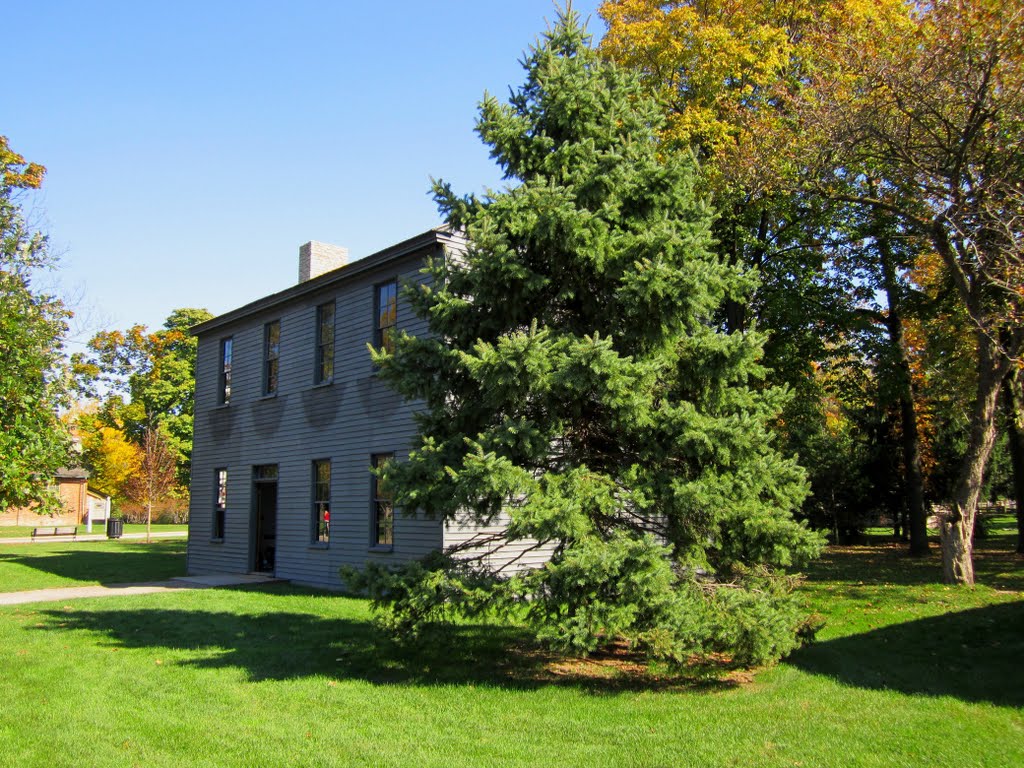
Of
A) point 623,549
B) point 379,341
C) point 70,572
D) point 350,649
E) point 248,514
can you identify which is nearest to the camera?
point 623,549

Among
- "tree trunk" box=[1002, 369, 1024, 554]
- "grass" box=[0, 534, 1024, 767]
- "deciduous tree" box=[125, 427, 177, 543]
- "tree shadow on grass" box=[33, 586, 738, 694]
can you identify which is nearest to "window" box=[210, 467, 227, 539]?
"tree shadow on grass" box=[33, 586, 738, 694]

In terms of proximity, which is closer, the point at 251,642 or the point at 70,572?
the point at 251,642

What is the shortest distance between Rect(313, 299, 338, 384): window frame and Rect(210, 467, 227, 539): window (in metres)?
5.17

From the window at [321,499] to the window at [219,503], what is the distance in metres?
4.62

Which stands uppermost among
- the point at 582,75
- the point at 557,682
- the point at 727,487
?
the point at 582,75

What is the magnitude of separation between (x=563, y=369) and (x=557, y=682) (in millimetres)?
3370

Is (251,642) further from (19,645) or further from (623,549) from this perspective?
(623,549)

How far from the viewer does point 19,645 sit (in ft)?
33.6

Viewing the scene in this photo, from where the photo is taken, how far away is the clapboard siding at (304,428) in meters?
14.8

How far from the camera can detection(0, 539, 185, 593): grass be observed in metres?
18.7

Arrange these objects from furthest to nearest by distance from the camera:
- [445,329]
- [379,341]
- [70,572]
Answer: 1. [70,572]
2. [379,341]
3. [445,329]

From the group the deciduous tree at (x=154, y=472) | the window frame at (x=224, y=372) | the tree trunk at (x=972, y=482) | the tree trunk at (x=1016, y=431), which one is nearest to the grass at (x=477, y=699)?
the tree trunk at (x=972, y=482)

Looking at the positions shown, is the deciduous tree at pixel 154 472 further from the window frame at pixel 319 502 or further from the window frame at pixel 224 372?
the window frame at pixel 319 502

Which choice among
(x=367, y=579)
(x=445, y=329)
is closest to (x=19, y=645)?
(x=367, y=579)
